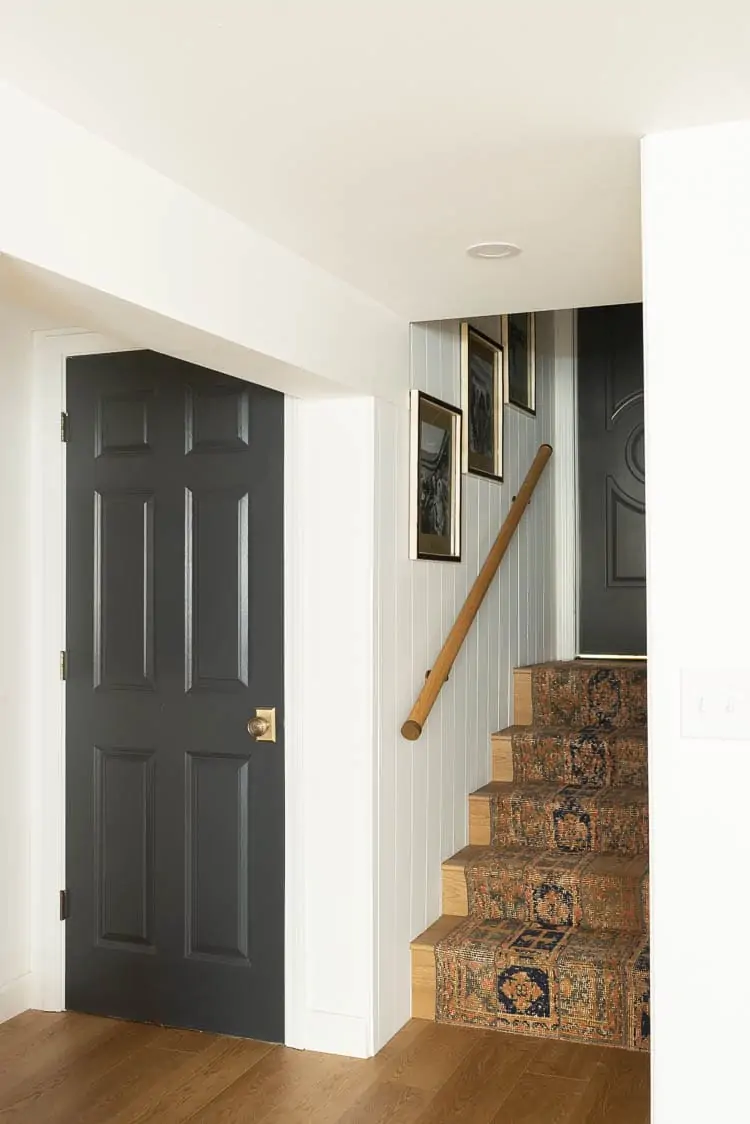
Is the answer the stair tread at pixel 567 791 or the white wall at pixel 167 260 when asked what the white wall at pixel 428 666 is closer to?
A: the stair tread at pixel 567 791

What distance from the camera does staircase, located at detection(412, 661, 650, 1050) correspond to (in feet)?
11.1

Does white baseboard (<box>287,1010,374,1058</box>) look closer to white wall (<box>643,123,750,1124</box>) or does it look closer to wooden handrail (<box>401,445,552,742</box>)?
wooden handrail (<box>401,445,552,742</box>)

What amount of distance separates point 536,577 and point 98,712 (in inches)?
84.6

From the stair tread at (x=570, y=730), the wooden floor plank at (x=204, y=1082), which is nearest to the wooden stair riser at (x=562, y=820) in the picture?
the stair tread at (x=570, y=730)

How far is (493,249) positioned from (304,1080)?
224 centimetres

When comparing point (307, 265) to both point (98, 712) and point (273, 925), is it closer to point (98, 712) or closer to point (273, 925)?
point (98, 712)

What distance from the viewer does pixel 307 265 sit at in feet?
9.77

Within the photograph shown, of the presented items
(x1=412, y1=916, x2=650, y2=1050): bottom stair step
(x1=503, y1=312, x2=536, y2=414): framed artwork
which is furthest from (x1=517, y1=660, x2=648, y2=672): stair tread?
(x1=412, y1=916, x2=650, y2=1050): bottom stair step

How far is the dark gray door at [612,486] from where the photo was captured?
5.27 metres

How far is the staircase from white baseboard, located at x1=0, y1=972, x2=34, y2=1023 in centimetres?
122

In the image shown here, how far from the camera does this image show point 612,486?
5316mm

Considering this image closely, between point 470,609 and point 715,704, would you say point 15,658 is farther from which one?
point 715,704

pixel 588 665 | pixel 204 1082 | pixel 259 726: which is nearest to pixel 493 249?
pixel 259 726

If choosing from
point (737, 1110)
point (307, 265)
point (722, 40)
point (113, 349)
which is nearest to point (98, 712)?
point (113, 349)
